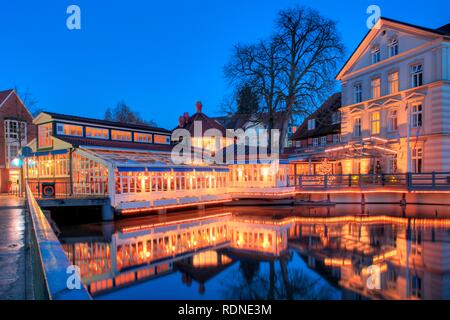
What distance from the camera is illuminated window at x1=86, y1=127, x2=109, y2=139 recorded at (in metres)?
23.3

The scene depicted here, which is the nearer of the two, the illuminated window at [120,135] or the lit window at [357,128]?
the illuminated window at [120,135]

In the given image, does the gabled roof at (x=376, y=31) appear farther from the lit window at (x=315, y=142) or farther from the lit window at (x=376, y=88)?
the lit window at (x=315, y=142)

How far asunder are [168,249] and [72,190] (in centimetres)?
1162

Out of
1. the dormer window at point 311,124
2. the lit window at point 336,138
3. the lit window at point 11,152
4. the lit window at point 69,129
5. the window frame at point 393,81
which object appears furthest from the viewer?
the dormer window at point 311,124

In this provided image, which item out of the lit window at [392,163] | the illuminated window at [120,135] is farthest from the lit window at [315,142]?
the illuminated window at [120,135]

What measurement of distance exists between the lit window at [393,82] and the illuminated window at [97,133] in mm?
22406

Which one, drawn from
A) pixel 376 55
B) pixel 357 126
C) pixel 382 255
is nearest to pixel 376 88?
pixel 376 55

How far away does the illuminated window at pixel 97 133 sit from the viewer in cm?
2331

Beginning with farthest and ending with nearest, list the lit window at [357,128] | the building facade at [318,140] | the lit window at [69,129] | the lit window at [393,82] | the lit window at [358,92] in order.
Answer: the lit window at [358,92] < the lit window at [357,128] < the building facade at [318,140] < the lit window at [393,82] < the lit window at [69,129]

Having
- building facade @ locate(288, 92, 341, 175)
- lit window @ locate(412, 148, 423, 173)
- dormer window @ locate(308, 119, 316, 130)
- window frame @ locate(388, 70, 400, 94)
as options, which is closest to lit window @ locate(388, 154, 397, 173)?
lit window @ locate(412, 148, 423, 173)

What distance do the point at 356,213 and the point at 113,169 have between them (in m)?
14.8

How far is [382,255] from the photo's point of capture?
10.3 m

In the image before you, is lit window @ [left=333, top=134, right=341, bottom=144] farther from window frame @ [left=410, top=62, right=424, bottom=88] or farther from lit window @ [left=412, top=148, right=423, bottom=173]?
window frame @ [left=410, top=62, right=424, bottom=88]

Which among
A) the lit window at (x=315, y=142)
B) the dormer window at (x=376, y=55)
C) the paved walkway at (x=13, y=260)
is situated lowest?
the paved walkway at (x=13, y=260)
